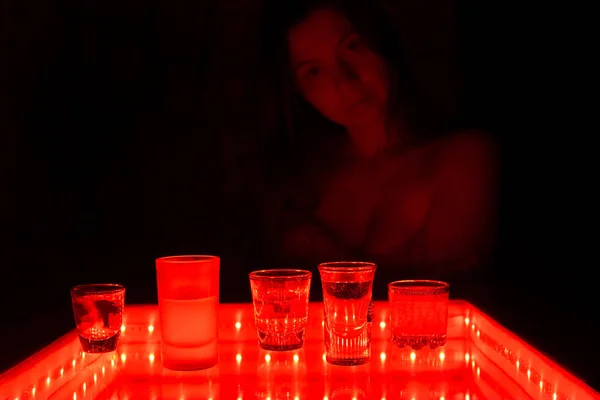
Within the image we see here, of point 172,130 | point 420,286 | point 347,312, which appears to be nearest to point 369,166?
point 172,130

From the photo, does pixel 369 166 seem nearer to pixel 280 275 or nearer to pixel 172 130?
pixel 172 130

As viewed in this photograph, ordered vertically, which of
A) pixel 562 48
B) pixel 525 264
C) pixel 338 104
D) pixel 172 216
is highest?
pixel 562 48

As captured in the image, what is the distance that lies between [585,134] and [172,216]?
1304mm

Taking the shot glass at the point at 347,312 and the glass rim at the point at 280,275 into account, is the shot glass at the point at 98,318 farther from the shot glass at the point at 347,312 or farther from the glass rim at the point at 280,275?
the shot glass at the point at 347,312

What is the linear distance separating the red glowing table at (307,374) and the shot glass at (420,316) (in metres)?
0.02

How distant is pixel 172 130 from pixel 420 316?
1108 mm

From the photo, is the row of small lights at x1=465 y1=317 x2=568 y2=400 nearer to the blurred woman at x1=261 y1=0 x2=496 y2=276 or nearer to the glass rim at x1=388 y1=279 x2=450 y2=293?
the glass rim at x1=388 y1=279 x2=450 y2=293

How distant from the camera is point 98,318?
1237 mm

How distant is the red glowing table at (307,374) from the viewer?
96 cm

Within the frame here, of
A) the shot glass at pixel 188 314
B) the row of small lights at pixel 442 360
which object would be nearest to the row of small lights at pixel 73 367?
the row of small lights at pixel 442 360

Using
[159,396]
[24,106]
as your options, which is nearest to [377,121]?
[24,106]

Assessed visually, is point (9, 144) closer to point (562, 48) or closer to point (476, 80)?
point (476, 80)

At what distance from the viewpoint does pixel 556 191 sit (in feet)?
6.54

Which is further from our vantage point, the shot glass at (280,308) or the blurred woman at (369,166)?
the blurred woman at (369,166)
